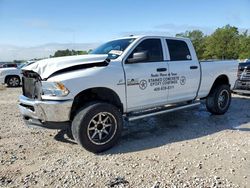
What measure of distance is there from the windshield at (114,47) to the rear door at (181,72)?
990 mm

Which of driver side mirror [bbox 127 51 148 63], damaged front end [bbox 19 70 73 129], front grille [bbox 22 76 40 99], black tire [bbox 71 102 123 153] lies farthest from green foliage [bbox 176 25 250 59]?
damaged front end [bbox 19 70 73 129]

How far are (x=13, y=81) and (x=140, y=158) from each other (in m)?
13.6

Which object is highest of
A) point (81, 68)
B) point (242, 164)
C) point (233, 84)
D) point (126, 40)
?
point (126, 40)

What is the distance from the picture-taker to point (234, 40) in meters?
48.9

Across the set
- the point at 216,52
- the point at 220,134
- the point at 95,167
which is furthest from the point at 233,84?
the point at 216,52

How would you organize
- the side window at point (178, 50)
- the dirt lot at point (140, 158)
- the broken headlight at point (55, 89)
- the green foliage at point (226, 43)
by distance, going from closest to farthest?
Result: the dirt lot at point (140, 158) → the broken headlight at point (55, 89) → the side window at point (178, 50) → the green foliage at point (226, 43)

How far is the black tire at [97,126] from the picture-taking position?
4.47 m

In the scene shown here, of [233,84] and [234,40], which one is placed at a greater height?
[234,40]

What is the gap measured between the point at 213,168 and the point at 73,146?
2.46 meters

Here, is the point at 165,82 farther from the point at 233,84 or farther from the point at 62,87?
the point at 233,84

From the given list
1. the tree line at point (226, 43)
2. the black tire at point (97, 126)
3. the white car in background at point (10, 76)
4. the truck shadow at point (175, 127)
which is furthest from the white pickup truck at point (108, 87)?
the tree line at point (226, 43)

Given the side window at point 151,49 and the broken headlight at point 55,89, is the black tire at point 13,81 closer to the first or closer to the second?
the side window at point 151,49

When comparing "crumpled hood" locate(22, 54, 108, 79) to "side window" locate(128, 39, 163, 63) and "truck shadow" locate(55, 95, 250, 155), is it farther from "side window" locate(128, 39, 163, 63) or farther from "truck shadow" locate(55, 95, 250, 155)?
"truck shadow" locate(55, 95, 250, 155)

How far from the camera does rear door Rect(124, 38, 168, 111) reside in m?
5.11
